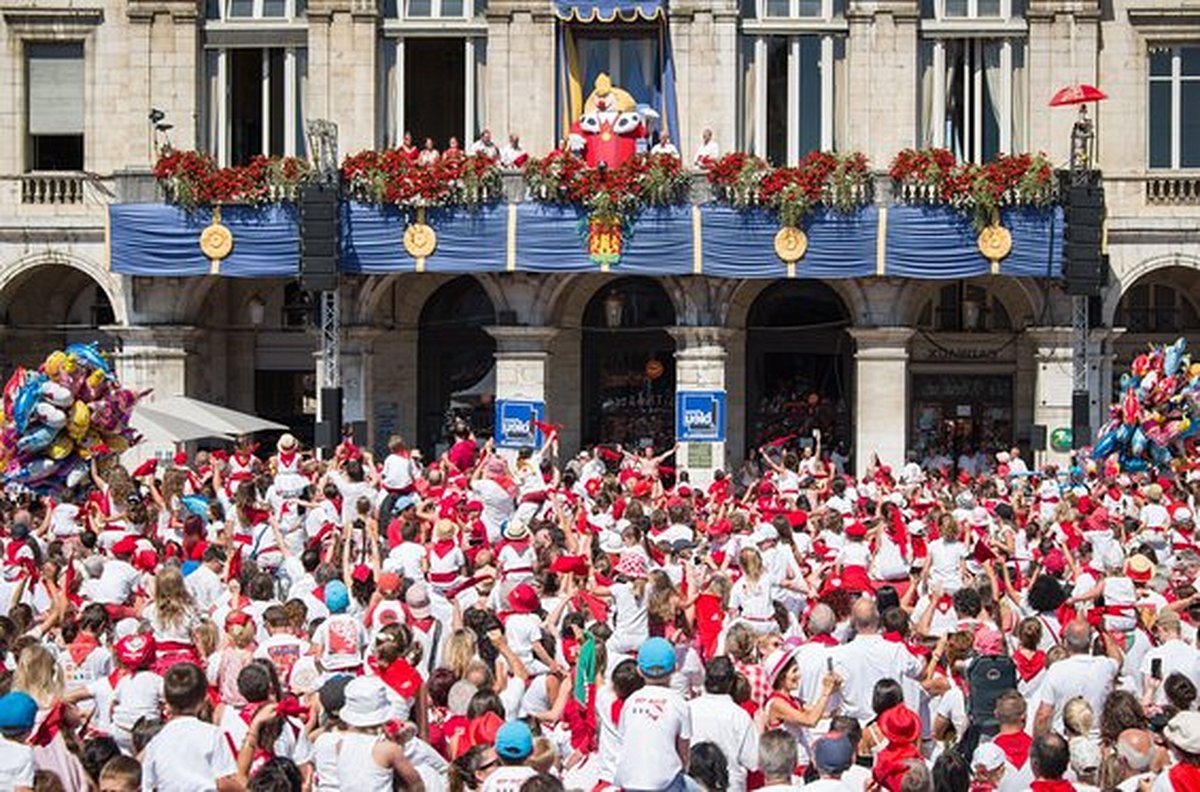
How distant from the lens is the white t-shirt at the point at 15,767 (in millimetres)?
9172

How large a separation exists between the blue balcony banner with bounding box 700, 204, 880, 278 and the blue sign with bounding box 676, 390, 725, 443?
2.01 meters

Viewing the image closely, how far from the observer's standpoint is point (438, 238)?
3209 centimetres

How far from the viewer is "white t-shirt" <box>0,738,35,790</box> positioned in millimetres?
9172

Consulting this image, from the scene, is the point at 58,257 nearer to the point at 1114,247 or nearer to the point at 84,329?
the point at 84,329

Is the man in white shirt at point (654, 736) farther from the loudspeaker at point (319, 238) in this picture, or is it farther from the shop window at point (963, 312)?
the shop window at point (963, 312)

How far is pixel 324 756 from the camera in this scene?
997 centimetres

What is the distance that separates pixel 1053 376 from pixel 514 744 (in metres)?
24.8

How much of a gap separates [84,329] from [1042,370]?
657 inches

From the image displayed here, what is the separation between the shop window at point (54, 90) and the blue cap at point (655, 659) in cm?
2617

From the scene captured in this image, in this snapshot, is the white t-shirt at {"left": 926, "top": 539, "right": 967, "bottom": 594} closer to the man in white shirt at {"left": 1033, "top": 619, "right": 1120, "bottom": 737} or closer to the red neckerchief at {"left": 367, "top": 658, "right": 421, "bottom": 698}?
the man in white shirt at {"left": 1033, "top": 619, "right": 1120, "bottom": 737}

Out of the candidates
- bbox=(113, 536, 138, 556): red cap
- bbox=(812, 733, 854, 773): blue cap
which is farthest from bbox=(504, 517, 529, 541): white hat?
bbox=(812, 733, 854, 773): blue cap

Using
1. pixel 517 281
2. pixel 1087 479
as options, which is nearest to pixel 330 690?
pixel 1087 479

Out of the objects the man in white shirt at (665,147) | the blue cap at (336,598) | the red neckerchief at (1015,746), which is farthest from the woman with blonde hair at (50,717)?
the man in white shirt at (665,147)

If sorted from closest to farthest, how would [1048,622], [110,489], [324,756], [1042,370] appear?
[324,756] → [1048,622] → [110,489] → [1042,370]
